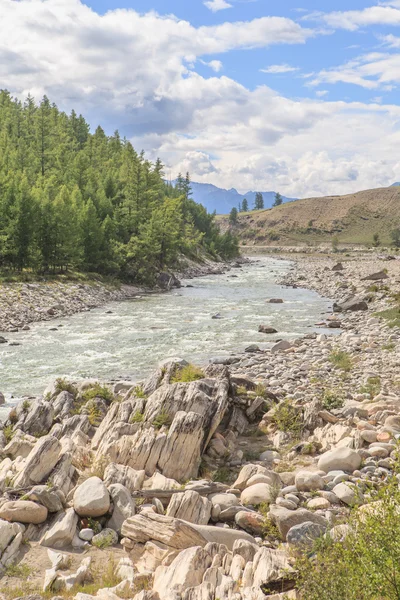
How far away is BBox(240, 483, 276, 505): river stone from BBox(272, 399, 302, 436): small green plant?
4246 millimetres

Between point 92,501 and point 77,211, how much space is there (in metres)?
54.3

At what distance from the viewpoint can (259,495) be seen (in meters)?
10.7

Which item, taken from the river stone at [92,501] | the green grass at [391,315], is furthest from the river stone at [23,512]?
the green grass at [391,315]

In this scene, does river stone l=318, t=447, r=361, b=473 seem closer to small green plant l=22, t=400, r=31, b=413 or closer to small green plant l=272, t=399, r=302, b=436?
small green plant l=272, t=399, r=302, b=436

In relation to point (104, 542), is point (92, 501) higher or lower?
higher

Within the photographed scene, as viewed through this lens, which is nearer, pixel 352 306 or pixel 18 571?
pixel 18 571

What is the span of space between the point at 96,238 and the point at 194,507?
53831mm

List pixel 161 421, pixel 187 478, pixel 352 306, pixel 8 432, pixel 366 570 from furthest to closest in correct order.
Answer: pixel 352 306 → pixel 8 432 → pixel 161 421 → pixel 187 478 → pixel 366 570

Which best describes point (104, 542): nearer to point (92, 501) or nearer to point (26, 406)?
point (92, 501)

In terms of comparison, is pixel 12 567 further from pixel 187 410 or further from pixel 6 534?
pixel 187 410

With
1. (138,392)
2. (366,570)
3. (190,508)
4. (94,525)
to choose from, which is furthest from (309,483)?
(138,392)

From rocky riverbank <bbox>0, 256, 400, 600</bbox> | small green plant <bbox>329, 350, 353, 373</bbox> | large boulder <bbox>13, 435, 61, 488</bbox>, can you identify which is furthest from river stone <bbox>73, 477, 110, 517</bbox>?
small green plant <bbox>329, 350, 353, 373</bbox>

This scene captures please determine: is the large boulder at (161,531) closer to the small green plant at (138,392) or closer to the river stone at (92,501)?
the river stone at (92,501)

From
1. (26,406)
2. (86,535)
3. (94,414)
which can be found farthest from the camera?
(26,406)
